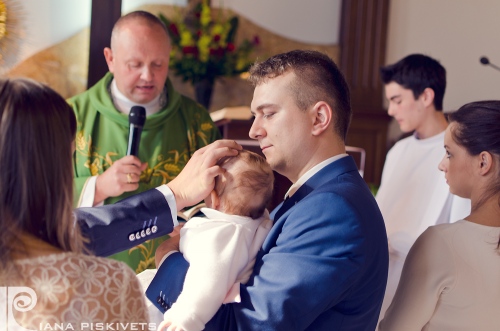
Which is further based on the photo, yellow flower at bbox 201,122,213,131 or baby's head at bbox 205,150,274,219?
yellow flower at bbox 201,122,213,131

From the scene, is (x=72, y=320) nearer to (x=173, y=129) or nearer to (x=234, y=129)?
(x=173, y=129)

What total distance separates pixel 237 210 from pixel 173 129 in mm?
→ 1477

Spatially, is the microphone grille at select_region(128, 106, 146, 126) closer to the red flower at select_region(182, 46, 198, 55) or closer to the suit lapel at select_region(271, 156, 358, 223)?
the suit lapel at select_region(271, 156, 358, 223)

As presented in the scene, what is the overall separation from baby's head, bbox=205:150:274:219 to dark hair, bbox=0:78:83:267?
2.45 ft

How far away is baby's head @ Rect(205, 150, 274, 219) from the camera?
2176 millimetres

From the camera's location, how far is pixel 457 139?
2.43 metres

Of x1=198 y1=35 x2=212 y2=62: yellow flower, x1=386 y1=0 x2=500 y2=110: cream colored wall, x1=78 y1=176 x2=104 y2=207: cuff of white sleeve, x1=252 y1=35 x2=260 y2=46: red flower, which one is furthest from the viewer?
x1=252 y1=35 x2=260 y2=46: red flower

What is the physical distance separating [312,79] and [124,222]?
72 centimetres

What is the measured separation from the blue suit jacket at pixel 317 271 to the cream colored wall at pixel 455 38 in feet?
15.4

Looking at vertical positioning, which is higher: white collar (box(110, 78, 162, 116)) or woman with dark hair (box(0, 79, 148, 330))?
woman with dark hair (box(0, 79, 148, 330))

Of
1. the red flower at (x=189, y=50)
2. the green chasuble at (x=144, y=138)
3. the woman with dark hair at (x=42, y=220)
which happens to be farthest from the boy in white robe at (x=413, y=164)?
the red flower at (x=189, y=50)

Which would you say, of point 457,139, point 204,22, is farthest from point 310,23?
point 457,139

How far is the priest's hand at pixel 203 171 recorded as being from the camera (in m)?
2.19

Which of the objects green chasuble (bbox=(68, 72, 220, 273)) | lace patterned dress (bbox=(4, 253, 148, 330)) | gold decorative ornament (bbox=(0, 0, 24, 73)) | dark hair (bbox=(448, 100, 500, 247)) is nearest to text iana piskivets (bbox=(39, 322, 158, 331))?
lace patterned dress (bbox=(4, 253, 148, 330))
